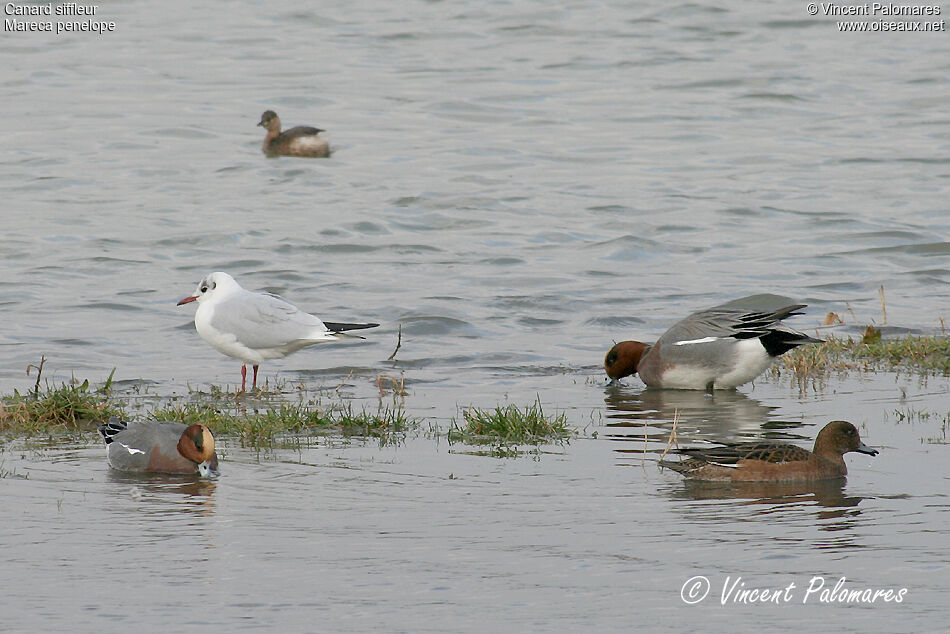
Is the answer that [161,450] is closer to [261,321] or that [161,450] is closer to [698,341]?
[261,321]

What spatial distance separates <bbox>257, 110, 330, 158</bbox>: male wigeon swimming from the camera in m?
23.0

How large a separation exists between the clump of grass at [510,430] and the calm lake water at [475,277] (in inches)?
9.0

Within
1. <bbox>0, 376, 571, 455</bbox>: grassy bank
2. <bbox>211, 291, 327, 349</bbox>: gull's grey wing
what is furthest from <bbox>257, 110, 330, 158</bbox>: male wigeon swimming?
<bbox>0, 376, 571, 455</bbox>: grassy bank

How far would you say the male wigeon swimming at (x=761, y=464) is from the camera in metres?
7.91

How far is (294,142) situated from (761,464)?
1614cm

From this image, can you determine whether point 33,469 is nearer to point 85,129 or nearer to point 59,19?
point 85,129

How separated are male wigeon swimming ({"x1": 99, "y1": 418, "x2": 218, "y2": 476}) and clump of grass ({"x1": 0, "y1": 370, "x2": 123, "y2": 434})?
35.7 inches

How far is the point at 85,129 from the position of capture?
955 inches

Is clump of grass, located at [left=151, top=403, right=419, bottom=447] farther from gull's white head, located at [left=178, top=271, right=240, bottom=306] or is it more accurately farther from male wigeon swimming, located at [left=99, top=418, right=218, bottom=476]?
gull's white head, located at [left=178, top=271, right=240, bottom=306]

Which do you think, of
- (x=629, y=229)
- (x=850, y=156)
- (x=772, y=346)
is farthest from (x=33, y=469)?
(x=850, y=156)

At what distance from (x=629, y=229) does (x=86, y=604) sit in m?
13.7

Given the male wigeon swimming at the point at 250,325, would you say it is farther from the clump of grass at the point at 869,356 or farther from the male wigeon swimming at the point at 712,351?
the clump of grass at the point at 869,356

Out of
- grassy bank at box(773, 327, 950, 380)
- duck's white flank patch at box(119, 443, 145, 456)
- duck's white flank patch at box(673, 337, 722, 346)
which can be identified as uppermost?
duck's white flank patch at box(673, 337, 722, 346)

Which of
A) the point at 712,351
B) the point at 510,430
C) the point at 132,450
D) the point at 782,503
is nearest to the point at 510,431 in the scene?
the point at 510,430
